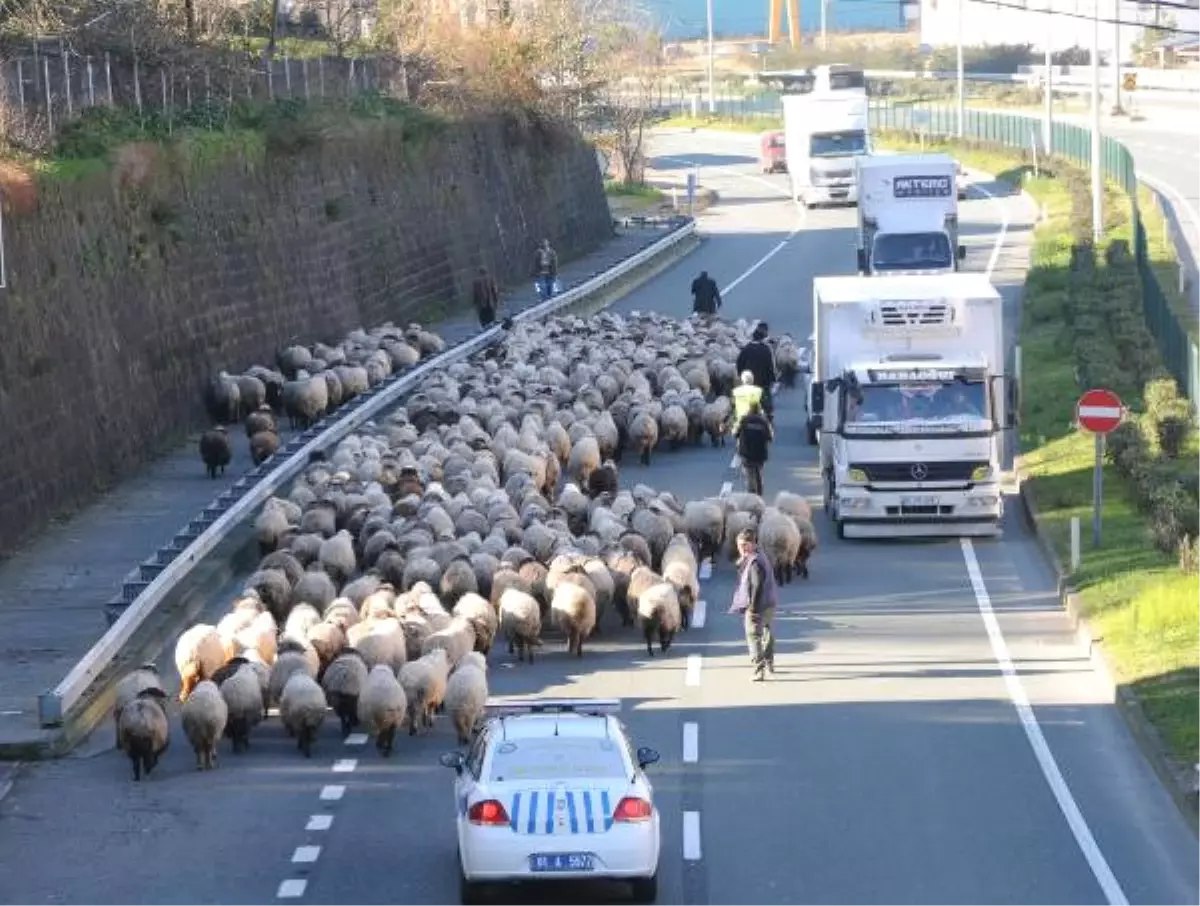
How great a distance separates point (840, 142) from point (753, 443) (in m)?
53.2

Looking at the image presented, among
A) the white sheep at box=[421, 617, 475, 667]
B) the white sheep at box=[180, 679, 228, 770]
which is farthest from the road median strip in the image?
the white sheep at box=[180, 679, 228, 770]

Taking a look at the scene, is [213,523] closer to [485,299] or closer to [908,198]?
[485,299]

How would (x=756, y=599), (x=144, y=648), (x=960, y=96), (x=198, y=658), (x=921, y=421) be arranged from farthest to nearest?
(x=960, y=96) < (x=921, y=421) < (x=144, y=648) < (x=756, y=599) < (x=198, y=658)

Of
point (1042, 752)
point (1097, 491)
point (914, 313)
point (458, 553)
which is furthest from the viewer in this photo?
point (914, 313)

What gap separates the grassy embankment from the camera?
22234 mm

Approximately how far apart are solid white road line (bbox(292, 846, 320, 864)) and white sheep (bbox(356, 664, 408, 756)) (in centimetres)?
244

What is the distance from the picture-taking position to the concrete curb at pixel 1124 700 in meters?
18.3

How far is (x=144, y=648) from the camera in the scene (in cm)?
2423

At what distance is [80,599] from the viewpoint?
88.3 feet

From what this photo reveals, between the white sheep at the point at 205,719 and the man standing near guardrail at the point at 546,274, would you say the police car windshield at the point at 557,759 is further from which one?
the man standing near guardrail at the point at 546,274

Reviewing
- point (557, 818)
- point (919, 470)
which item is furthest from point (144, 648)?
point (919, 470)

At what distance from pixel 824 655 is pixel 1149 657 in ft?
11.3

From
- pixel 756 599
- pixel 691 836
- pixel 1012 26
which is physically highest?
pixel 1012 26

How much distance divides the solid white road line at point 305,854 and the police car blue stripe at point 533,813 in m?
2.90
